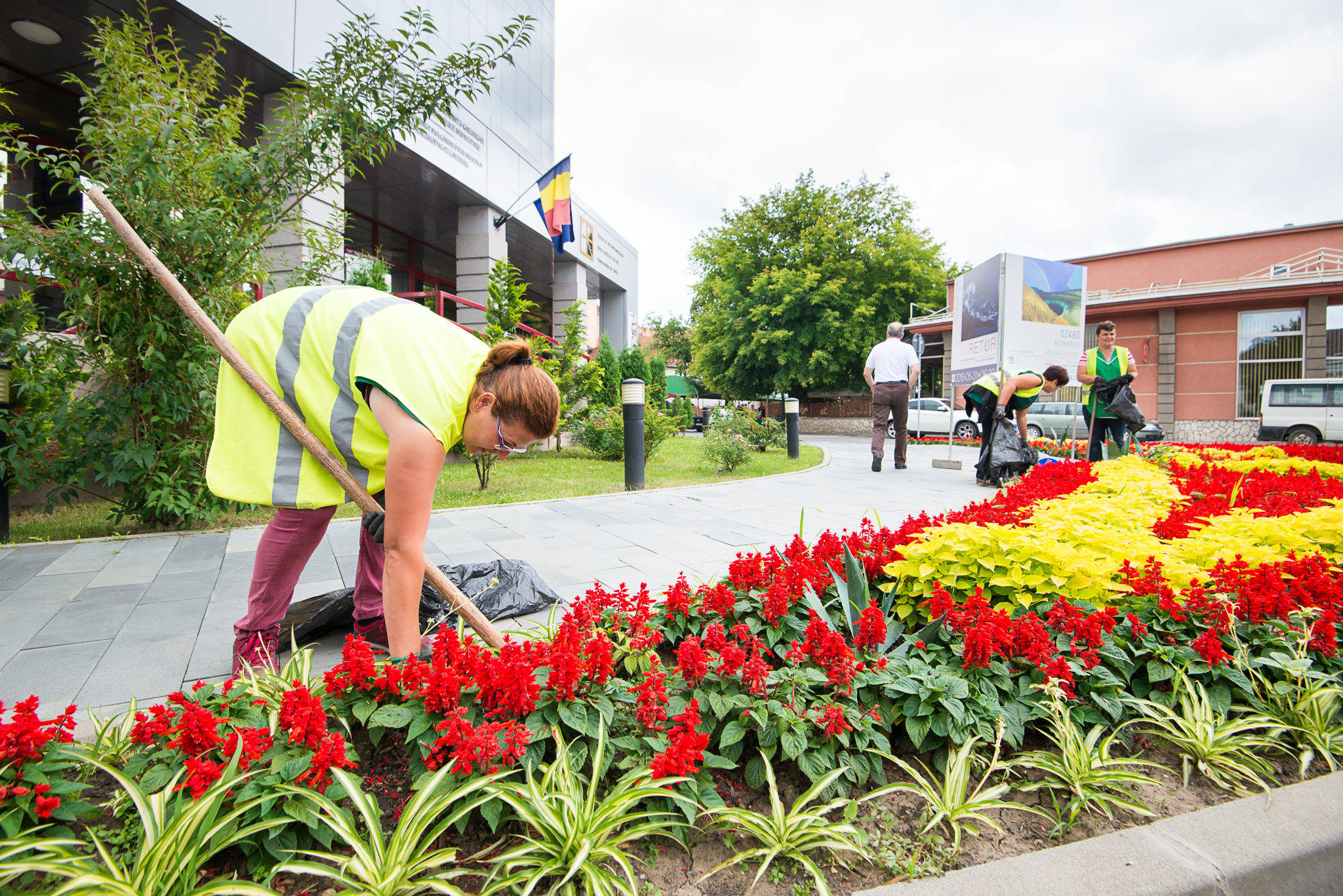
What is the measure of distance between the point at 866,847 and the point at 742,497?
5214 mm

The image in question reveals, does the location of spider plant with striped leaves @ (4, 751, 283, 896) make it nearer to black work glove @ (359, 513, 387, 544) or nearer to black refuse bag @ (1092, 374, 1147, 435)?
black work glove @ (359, 513, 387, 544)

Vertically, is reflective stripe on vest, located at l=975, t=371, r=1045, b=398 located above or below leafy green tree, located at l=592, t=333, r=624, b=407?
below

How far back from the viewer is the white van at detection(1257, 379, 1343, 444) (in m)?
15.1

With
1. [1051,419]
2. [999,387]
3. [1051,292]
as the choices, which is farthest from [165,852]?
[1051,419]

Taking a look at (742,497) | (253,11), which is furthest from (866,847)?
(253,11)

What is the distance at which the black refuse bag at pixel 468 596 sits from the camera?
251 centimetres

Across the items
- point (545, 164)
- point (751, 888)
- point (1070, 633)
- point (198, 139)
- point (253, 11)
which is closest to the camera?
point (751, 888)

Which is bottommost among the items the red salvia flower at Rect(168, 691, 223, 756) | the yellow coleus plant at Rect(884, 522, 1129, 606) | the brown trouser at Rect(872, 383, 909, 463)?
the red salvia flower at Rect(168, 691, 223, 756)

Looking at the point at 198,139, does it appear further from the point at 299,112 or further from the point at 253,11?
the point at 253,11

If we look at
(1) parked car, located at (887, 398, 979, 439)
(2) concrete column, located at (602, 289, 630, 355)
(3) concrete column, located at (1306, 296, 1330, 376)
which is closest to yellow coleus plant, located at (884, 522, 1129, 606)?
(1) parked car, located at (887, 398, 979, 439)

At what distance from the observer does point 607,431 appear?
10516 millimetres

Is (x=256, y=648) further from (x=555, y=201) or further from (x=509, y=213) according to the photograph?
(x=509, y=213)

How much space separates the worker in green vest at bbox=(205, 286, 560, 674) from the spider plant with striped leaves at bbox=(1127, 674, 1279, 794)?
6.36ft

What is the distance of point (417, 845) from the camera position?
4.08ft
